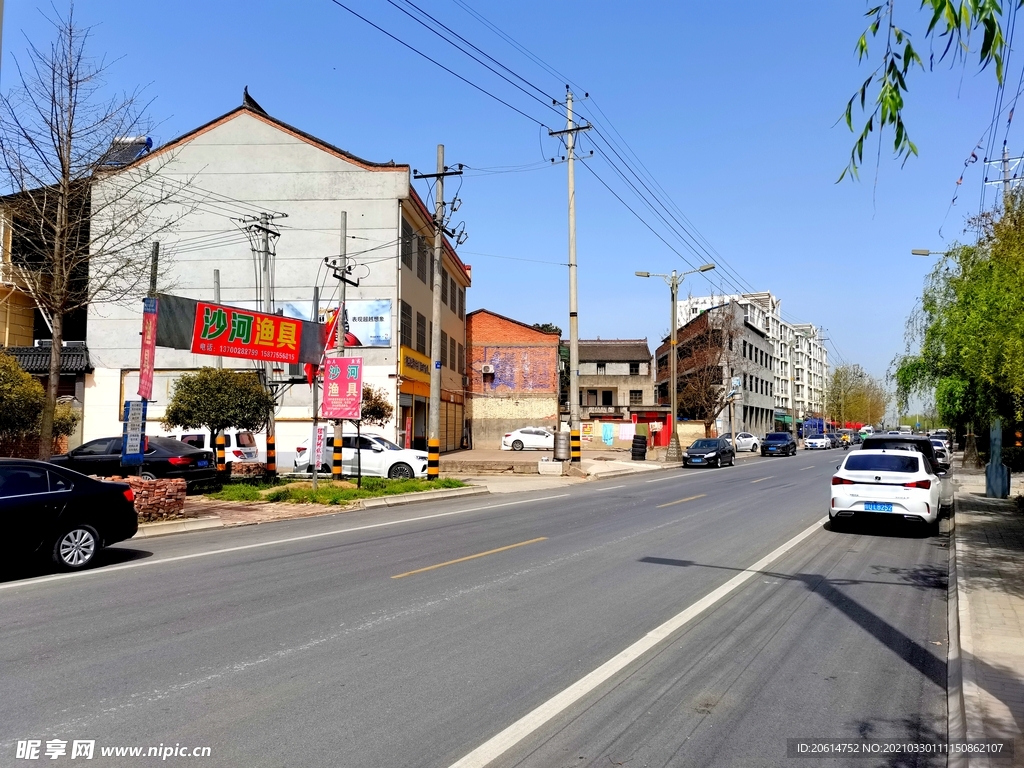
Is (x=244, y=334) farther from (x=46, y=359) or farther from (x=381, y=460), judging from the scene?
(x=46, y=359)

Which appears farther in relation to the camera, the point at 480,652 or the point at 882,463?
the point at 882,463

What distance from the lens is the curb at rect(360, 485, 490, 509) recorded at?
18.9 m

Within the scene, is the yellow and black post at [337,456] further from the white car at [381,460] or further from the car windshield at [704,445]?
the car windshield at [704,445]

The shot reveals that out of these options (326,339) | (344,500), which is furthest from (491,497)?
(326,339)

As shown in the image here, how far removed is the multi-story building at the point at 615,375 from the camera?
72.4 m

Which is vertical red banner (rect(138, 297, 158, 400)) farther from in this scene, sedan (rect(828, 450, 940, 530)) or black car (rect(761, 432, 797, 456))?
black car (rect(761, 432, 797, 456))

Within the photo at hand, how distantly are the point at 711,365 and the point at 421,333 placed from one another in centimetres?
2660

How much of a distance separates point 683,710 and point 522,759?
4.25 ft

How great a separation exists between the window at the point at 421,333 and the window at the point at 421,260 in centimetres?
205

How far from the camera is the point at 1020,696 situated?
16.6 ft

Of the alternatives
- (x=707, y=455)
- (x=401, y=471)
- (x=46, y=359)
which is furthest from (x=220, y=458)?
(x=707, y=455)

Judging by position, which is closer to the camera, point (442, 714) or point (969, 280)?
point (442, 714)

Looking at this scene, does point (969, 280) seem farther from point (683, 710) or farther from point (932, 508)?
point (683, 710)

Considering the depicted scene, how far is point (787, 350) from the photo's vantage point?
112 meters
